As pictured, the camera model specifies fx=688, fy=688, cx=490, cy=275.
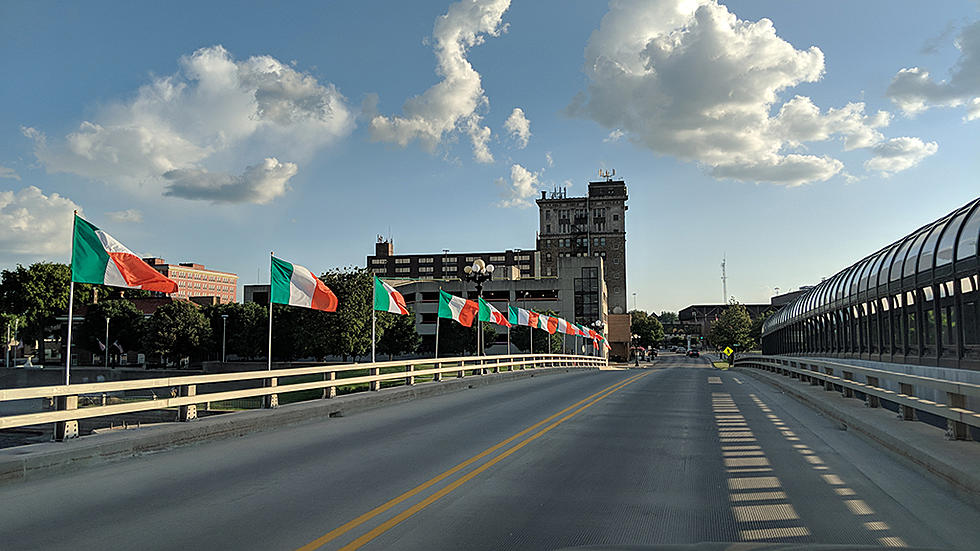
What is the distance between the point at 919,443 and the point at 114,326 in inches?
3748

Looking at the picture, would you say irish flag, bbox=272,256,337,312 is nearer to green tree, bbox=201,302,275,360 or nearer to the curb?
the curb

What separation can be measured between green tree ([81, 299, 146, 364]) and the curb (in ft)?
268

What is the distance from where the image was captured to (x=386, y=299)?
22.0 meters

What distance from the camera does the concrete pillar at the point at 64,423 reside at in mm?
9272

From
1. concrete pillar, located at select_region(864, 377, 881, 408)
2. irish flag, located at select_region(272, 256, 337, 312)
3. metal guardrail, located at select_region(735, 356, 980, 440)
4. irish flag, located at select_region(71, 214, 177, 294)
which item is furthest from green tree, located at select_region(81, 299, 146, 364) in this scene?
concrete pillar, located at select_region(864, 377, 881, 408)

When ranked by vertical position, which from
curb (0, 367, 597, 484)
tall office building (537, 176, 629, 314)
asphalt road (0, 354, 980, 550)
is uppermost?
tall office building (537, 176, 629, 314)

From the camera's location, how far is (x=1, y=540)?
5621mm

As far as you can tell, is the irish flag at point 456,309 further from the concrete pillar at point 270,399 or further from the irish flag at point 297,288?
the concrete pillar at point 270,399

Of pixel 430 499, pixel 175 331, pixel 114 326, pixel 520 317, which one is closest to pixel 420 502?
pixel 430 499

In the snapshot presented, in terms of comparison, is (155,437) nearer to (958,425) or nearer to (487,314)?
(958,425)

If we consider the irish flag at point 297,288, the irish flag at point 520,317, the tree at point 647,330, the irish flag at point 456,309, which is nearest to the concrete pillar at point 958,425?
the irish flag at point 297,288

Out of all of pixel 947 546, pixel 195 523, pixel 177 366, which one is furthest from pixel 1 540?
pixel 177 366

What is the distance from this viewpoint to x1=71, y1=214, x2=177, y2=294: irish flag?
10.9 meters

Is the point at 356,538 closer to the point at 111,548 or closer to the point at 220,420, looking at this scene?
the point at 111,548
